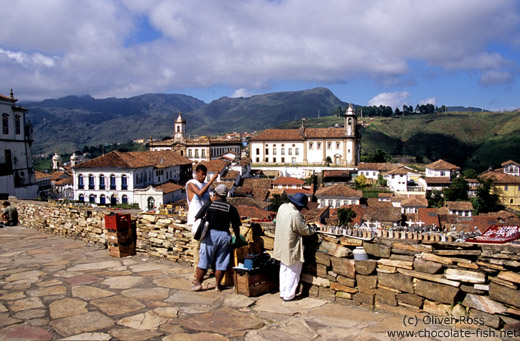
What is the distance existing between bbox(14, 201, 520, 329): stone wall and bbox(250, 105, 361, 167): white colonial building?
71.0 metres

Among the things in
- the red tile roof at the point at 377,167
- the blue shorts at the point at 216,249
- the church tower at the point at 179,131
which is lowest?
the red tile roof at the point at 377,167

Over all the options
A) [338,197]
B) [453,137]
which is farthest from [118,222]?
[453,137]

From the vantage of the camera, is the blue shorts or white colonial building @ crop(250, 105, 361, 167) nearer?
the blue shorts

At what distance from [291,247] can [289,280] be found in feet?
1.42

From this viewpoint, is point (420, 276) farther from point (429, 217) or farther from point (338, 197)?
point (338, 197)

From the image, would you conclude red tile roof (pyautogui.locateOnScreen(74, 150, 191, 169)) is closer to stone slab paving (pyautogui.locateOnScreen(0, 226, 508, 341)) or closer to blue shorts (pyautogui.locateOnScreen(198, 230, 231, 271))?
stone slab paving (pyautogui.locateOnScreen(0, 226, 508, 341))

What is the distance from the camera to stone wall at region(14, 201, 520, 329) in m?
4.29

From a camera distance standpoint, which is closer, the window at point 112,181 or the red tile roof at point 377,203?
the window at point 112,181

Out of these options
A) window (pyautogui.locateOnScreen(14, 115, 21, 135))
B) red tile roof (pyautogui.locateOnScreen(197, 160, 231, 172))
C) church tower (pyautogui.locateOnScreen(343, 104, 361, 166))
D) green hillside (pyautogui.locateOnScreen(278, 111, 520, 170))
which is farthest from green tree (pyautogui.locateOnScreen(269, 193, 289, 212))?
green hillside (pyautogui.locateOnScreen(278, 111, 520, 170))

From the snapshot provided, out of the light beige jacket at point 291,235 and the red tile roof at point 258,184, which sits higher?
the light beige jacket at point 291,235

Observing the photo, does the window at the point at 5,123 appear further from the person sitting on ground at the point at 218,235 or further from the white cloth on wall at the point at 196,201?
the person sitting on ground at the point at 218,235

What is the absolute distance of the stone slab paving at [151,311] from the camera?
4180 millimetres

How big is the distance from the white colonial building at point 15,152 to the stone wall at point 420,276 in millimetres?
21241

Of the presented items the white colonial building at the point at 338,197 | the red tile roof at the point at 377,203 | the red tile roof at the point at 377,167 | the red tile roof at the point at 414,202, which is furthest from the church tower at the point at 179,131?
the red tile roof at the point at 414,202
